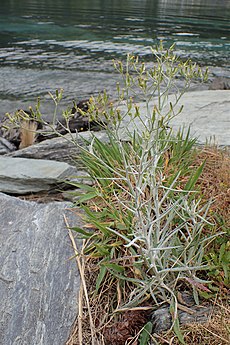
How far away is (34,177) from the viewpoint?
145 inches

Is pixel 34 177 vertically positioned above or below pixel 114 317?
above

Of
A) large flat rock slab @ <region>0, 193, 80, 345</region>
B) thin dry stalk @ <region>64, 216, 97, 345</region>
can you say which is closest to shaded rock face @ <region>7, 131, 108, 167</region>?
large flat rock slab @ <region>0, 193, 80, 345</region>

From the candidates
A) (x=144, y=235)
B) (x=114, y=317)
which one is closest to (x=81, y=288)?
(x=114, y=317)

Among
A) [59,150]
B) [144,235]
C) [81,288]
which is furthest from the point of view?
[59,150]

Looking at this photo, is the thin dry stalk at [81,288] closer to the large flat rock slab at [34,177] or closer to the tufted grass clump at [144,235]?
the tufted grass clump at [144,235]

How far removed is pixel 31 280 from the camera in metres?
2.71

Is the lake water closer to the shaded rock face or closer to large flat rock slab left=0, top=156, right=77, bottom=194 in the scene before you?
the shaded rock face

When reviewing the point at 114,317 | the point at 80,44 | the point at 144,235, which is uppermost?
the point at 144,235

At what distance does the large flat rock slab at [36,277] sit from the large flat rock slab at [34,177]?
1.57ft

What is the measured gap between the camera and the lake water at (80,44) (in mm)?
11016

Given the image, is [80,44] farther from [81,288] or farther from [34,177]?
[81,288]

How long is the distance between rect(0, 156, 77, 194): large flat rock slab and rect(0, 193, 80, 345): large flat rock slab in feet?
1.57

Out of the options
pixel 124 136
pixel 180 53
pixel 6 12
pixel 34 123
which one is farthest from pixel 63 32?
pixel 124 136

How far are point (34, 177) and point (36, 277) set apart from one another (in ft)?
3.78
